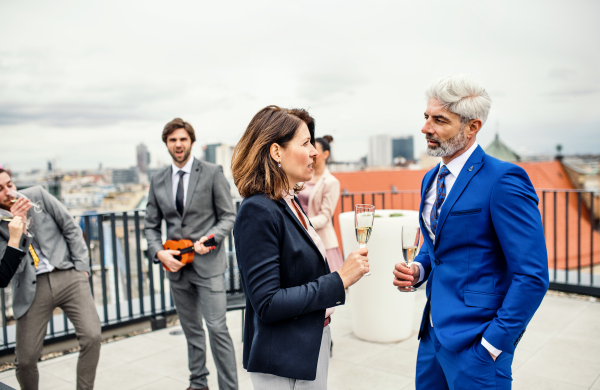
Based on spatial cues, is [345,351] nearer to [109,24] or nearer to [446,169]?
[446,169]

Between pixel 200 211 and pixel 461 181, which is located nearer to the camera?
pixel 461 181

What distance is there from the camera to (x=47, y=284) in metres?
2.62

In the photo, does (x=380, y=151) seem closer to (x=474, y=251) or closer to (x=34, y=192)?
(x=34, y=192)

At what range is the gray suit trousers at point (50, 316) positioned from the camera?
98.6 inches

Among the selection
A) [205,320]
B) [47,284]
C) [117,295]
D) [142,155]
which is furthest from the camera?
[142,155]

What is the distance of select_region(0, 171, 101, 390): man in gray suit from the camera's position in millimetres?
2506

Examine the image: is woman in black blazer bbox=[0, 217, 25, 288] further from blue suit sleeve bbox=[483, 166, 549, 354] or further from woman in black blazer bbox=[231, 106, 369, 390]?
blue suit sleeve bbox=[483, 166, 549, 354]

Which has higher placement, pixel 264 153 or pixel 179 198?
pixel 264 153

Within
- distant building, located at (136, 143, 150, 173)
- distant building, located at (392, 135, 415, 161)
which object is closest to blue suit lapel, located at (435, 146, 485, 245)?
distant building, located at (392, 135, 415, 161)

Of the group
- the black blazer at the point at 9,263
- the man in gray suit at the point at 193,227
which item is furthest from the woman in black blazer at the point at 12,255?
the man in gray suit at the point at 193,227

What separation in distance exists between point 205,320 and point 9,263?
122 cm

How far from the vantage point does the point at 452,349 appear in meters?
1.41

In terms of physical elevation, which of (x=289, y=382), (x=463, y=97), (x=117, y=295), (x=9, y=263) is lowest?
(x=117, y=295)

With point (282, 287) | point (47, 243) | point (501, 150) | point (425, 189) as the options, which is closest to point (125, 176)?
point (47, 243)
